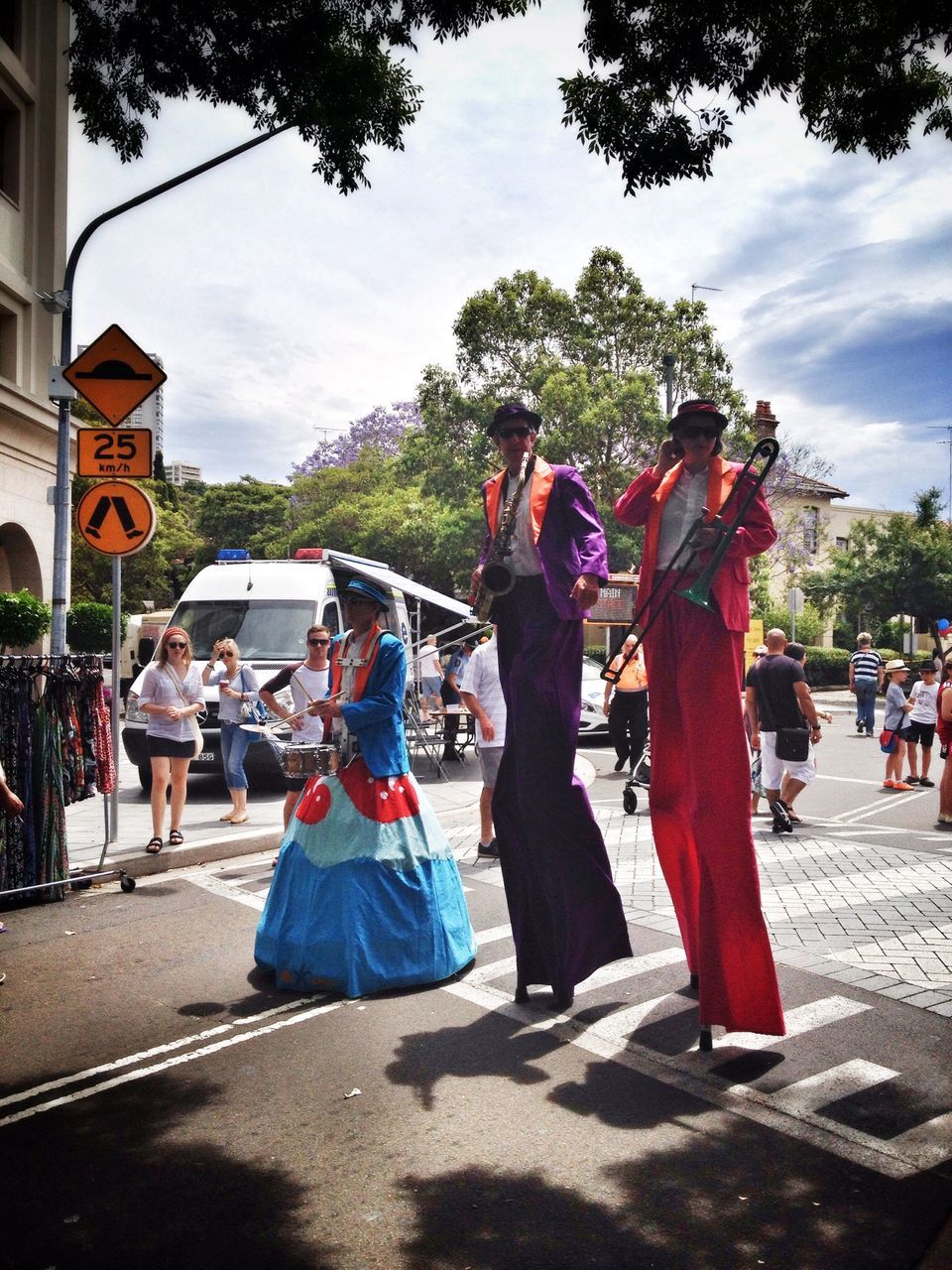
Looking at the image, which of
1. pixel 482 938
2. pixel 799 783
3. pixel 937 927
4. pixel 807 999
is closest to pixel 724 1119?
pixel 807 999

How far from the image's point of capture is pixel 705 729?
14.8ft

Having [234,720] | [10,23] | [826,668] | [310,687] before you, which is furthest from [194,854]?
[826,668]

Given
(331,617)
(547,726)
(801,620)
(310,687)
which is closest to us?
(547,726)

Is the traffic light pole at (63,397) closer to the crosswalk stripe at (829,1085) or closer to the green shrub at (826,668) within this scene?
the crosswalk stripe at (829,1085)

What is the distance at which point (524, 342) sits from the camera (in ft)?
100

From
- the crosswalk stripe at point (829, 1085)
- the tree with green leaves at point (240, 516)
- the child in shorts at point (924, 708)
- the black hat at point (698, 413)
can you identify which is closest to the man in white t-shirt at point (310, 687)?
the black hat at point (698, 413)

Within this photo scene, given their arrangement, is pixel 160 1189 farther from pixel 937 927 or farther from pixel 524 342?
pixel 524 342

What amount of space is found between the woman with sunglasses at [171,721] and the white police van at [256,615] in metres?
3.36

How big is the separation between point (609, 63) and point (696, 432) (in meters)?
1.51

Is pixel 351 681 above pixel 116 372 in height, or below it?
below

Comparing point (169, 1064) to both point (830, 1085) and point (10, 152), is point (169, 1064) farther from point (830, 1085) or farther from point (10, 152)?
point (10, 152)

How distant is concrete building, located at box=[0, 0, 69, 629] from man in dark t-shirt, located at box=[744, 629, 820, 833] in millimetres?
13448

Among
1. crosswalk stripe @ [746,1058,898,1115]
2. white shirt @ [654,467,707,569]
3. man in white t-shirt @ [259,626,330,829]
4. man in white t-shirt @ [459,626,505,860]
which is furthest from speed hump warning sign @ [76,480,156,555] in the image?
crosswalk stripe @ [746,1058,898,1115]

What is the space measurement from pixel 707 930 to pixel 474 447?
27441mm
